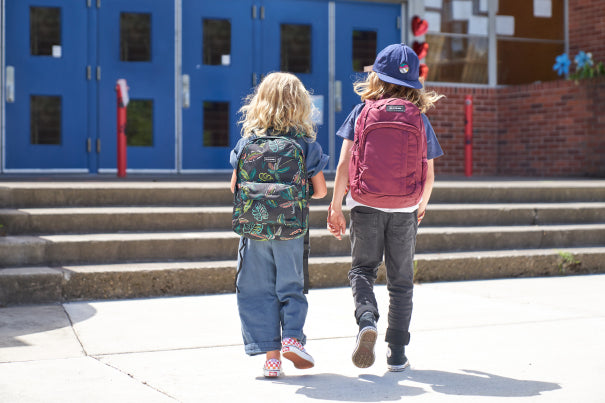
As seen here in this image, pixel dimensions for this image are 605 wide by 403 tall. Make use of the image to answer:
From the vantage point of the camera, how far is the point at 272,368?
12.1 feet

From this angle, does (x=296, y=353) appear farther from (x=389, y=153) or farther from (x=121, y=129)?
(x=121, y=129)

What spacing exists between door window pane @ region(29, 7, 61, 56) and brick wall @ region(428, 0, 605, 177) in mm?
5297

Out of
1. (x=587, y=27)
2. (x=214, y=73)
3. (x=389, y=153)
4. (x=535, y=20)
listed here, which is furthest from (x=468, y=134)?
(x=389, y=153)

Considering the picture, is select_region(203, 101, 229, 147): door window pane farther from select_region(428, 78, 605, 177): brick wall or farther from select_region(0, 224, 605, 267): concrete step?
select_region(0, 224, 605, 267): concrete step

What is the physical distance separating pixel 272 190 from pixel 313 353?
1016 mm

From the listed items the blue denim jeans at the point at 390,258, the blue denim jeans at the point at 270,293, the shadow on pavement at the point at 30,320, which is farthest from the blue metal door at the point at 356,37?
the blue denim jeans at the point at 270,293

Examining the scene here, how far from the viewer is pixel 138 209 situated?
22.0 feet

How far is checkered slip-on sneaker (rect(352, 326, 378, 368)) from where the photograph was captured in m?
3.62

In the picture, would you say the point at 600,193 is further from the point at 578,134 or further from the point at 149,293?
the point at 149,293

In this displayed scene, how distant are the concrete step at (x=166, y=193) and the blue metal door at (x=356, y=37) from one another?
132 inches

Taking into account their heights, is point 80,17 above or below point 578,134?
above

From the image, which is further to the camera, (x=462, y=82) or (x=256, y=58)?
(x=462, y=82)

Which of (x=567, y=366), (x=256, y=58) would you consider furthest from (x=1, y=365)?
(x=256, y=58)

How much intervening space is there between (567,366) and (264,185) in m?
1.70
